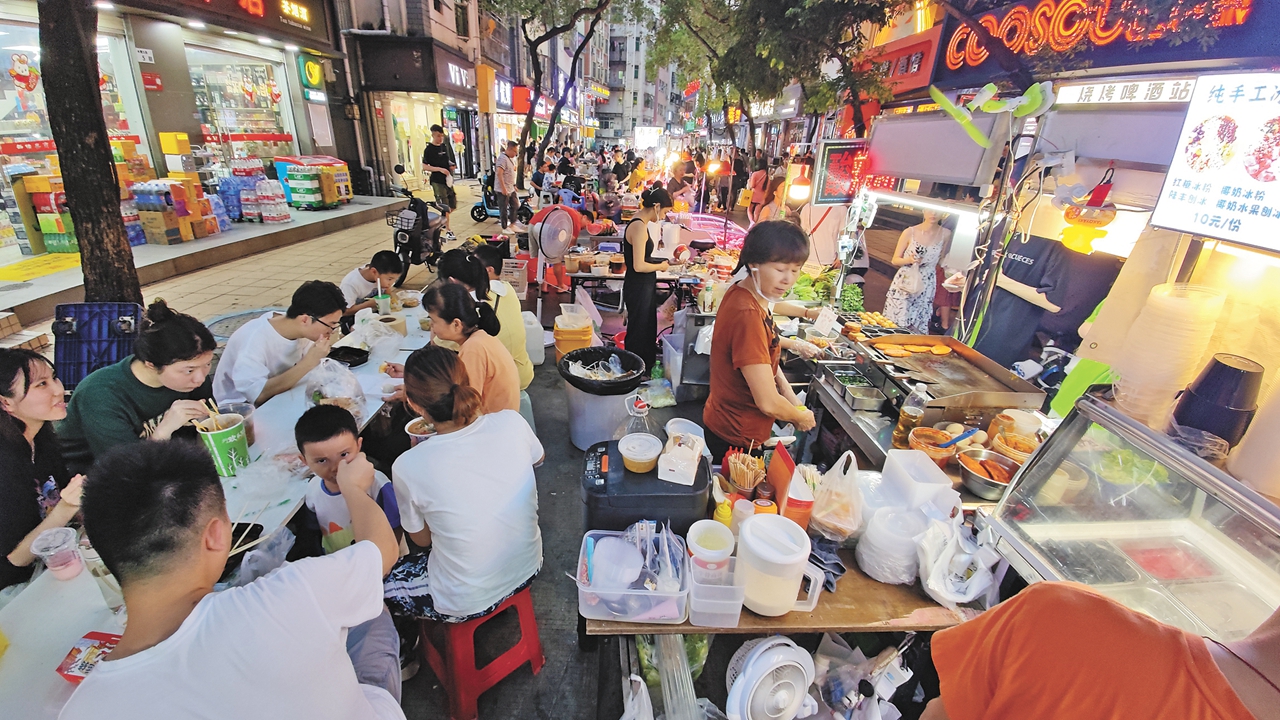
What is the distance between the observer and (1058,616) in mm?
1208

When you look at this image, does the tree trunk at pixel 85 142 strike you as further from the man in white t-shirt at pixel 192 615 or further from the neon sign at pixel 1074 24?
the neon sign at pixel 1074 24

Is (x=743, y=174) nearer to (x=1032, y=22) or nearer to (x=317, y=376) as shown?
(x=1032, y=22)

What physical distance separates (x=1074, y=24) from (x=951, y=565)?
5.94m

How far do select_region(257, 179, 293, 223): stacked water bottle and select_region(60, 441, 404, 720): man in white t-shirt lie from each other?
39.4ft

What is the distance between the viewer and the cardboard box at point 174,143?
9469 mm

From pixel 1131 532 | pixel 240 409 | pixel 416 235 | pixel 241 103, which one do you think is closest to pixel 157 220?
pixel 416 235

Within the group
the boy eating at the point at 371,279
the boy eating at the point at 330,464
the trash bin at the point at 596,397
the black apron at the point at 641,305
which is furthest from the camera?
the black apron at the point at 641,305

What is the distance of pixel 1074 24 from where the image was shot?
506 cm

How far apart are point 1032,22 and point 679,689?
7.49 m

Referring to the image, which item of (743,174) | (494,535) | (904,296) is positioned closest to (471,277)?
(494,535)

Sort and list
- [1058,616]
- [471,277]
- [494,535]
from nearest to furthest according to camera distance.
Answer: [1058,616], [494,535], [471,277]

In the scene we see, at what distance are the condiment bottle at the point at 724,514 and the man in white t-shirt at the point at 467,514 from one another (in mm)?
916

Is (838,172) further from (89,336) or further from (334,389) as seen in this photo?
(89,336)

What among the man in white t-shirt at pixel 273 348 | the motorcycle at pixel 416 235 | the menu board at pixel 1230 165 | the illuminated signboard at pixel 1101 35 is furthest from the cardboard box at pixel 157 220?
the illuminated signboard at pixel 1101 35
